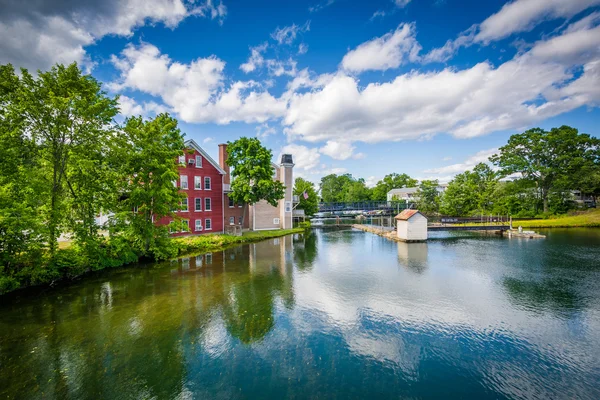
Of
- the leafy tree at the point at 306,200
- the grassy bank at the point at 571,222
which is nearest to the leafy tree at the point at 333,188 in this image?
the leafy tree at the point at 306,200

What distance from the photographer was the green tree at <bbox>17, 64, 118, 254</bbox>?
15.2 m

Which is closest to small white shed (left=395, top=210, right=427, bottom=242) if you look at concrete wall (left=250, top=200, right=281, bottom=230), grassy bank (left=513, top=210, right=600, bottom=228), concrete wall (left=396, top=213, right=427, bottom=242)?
concrete wall (left=396, top=213, right=427, bottom=242)

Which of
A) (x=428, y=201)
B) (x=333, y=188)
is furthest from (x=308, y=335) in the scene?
(x=333, y=188)

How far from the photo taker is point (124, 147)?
19.5m

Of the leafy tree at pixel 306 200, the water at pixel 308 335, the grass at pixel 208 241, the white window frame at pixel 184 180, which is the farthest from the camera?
the leafy tree at pixel 306 200

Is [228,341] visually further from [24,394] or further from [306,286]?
[306,286]

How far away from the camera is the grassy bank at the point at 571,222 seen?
141ft

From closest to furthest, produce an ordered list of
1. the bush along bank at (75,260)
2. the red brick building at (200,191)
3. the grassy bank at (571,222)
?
the bush along bank at (75,260) < the red brick building at (200,191) < the grassy bank at (571,222)

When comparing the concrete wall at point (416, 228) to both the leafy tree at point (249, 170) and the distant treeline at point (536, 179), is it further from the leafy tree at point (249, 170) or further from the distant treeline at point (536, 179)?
the distant treeline at point (536, 179)

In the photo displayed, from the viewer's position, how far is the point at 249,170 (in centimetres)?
3381

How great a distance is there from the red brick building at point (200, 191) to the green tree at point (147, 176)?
7.23 m

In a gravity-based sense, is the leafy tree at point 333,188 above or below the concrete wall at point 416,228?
above

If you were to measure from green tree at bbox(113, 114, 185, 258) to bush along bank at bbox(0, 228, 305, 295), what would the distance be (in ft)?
2.95

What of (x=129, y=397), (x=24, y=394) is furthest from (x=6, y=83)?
(x=129, y=397)
